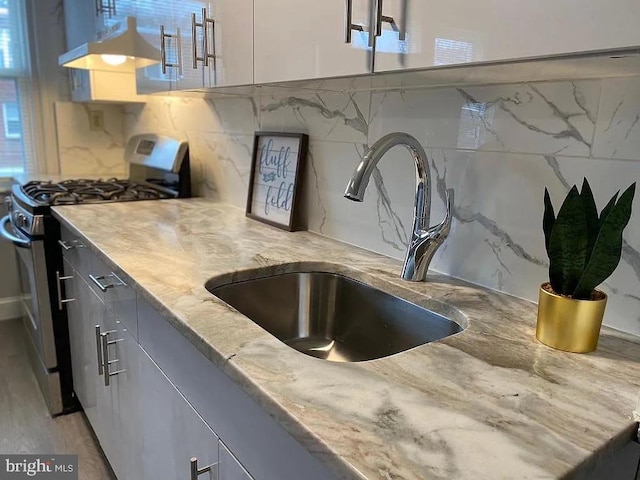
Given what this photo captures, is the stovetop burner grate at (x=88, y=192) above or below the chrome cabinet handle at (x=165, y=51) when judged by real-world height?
below

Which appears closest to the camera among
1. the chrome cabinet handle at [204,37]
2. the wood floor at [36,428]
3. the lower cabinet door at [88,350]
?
the chrome cabinet handle at [204,37]

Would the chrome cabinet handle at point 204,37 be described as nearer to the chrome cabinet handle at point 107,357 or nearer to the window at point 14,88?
the chrome cabinet handle at point 107,357

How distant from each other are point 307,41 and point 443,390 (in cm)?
77

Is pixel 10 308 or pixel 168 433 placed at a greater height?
pixel 168 433

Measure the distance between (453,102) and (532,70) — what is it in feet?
1.11

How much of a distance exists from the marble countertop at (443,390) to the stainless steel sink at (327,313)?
7 cm

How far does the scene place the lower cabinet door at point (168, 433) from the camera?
3.06 feet

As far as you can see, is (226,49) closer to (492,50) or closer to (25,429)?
(492,50)

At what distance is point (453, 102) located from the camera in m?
1.17

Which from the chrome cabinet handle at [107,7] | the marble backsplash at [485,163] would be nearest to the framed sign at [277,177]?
the marble backsplash at [485,163]

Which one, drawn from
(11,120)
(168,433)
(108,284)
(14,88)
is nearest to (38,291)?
(108,284)

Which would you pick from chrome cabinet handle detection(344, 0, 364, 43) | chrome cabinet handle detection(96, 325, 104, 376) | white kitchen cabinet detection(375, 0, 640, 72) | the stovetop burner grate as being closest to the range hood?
the stovetop burner grate

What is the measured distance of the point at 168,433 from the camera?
1098 millimetres

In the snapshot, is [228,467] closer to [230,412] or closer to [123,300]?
[230,412]
